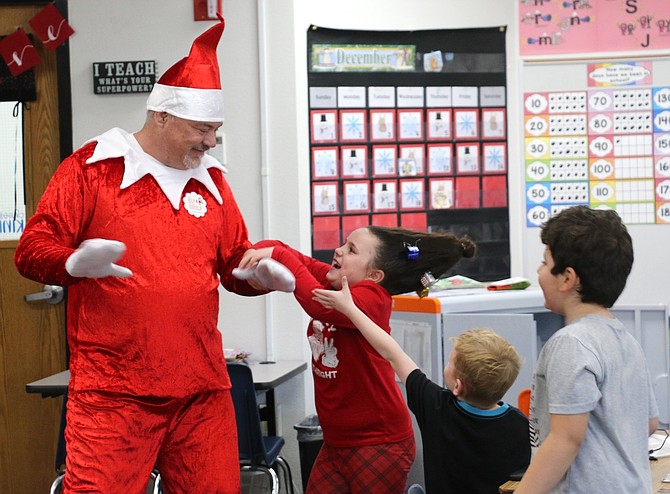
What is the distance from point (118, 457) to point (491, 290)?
6.40 ft

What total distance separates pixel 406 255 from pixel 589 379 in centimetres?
104

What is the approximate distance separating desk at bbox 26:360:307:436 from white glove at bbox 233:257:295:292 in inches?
46.8

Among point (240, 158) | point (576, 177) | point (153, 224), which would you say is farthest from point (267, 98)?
point (153, 224)

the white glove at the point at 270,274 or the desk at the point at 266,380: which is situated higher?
the white glove at the point at 270,274

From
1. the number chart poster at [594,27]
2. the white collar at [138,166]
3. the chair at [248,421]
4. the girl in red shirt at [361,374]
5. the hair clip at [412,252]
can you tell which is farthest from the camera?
the number chart poster at [594,27]

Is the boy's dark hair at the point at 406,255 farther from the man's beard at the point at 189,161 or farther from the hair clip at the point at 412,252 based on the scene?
the man's beard at the point at 189,161

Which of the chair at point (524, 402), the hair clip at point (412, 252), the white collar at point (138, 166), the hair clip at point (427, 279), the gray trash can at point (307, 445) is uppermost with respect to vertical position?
the white collar at point (138, 166)

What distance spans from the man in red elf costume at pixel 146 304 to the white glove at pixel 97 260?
5 centimetres

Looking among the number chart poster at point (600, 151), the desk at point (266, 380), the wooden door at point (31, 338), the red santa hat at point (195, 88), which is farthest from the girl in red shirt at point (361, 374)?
the wooden door at point (31, 338)

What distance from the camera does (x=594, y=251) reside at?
176 centimetres

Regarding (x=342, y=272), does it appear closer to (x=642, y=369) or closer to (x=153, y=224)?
(x=153, y=224)

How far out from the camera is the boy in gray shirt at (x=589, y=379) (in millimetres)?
1693

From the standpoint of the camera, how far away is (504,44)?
4.50 metres

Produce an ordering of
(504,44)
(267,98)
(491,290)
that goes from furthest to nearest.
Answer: (504,44) → (267,98) → (491,290)
